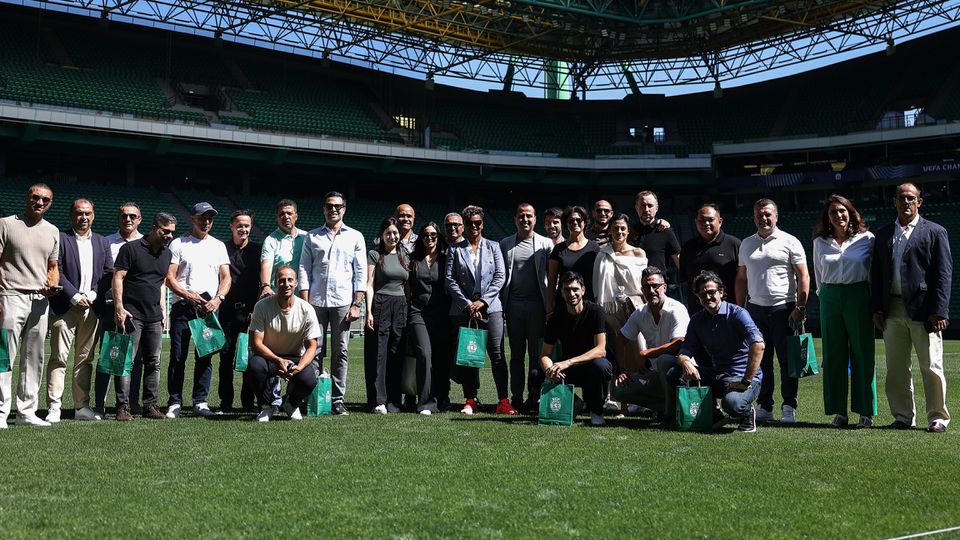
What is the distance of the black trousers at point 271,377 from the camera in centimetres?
739

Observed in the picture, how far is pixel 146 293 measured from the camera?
779 centimetres

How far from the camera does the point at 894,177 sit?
112 ft

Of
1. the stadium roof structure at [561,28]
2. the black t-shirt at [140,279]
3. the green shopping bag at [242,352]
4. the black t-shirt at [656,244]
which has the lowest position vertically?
the green shopping bag at [242,352]

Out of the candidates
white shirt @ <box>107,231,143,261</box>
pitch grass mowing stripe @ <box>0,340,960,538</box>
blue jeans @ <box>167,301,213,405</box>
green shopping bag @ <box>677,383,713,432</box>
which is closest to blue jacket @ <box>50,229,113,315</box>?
white shirt @ <box>107,231,143,261</box>

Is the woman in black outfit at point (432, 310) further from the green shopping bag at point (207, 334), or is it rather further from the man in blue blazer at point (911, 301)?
the man in blue blazer at point (911, 301)

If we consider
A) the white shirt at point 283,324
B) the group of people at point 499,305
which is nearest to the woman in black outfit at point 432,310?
the group of people at point 499,305

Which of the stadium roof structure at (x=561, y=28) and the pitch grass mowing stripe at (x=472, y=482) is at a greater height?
the stadium roof structure at (x=561, y=28)

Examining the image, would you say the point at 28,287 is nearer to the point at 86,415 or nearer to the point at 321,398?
the point at 86,415

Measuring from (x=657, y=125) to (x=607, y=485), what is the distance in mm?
37016

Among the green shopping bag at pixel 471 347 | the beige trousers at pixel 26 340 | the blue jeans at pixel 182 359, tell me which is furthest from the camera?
the blue jeans at pixel 182 359

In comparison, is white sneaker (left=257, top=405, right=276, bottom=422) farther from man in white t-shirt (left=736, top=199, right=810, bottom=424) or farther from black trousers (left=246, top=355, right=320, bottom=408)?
man in white t-shirt (left=736, top=199, right=810, bottom=424)

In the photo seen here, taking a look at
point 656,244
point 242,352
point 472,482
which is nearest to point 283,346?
point 242,352

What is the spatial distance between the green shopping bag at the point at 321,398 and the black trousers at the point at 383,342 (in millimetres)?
484

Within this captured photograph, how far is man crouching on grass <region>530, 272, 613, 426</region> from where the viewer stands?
7078 mm
